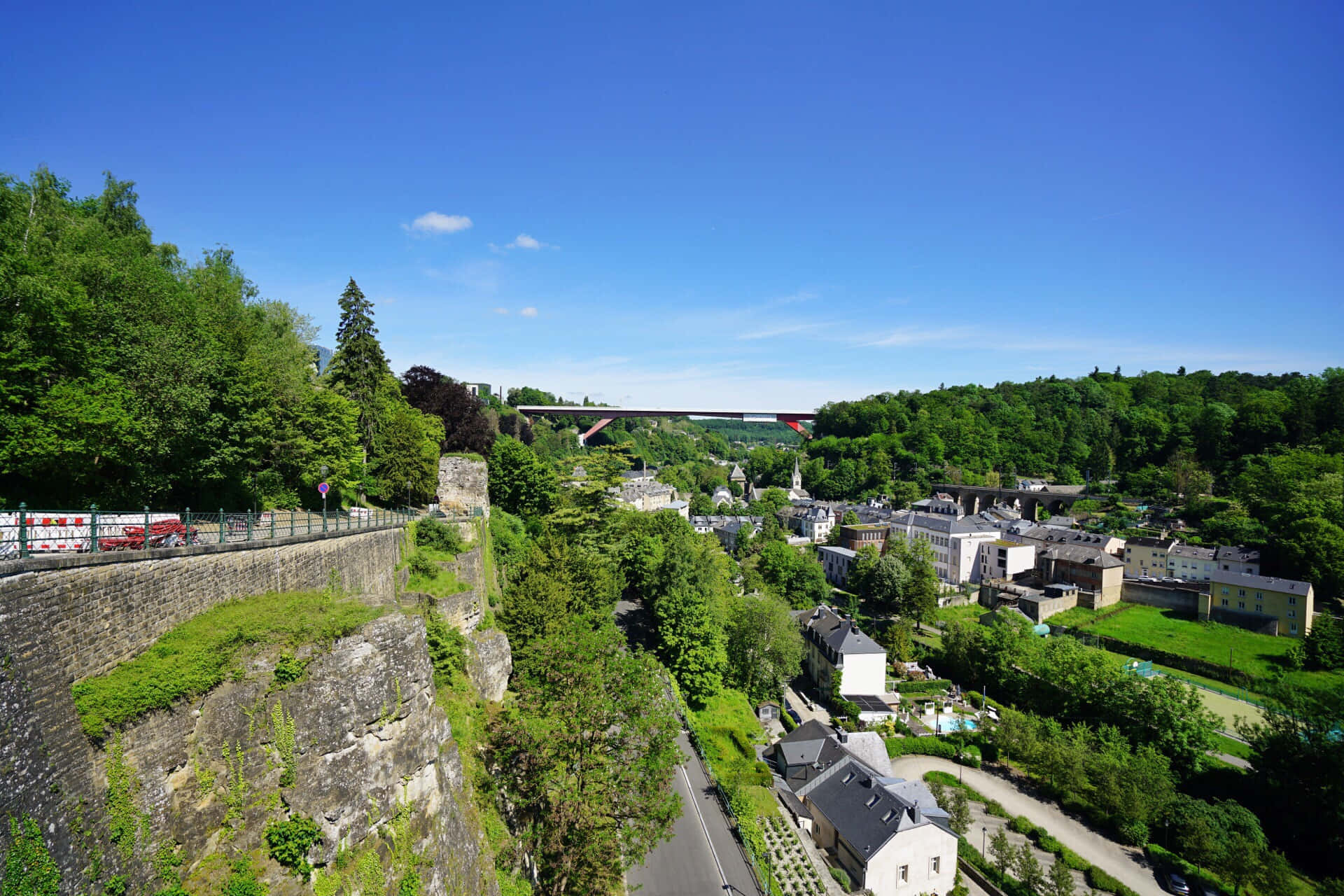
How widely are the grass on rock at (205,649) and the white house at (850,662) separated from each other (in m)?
31.5

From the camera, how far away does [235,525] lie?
471 inches

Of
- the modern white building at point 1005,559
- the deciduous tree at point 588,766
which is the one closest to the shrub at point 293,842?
the deciduous tree at point 588,766

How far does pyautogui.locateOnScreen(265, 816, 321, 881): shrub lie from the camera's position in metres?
8.87

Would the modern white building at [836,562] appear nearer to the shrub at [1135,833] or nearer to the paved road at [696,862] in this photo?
the shrub at [1135,833]

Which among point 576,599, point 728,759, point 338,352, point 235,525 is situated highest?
point 338,352

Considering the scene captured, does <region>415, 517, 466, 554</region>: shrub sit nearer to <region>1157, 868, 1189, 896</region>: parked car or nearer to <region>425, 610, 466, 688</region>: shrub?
<region>425, 610, 466, 688</region>: shrub

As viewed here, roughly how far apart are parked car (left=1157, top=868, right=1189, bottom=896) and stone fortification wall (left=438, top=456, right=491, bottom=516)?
3278cm

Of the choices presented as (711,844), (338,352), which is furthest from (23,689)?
(338,352)

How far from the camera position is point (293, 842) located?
8.98m

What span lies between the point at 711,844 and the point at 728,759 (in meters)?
5.92

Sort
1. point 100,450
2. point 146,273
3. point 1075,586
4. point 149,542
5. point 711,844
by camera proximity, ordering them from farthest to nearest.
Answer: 1. point 1075,586
2. point 711,844
3. point 146,273
4. point 100,450
5. point 149,542

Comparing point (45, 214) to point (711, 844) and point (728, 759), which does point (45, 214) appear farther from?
point (728, 759)

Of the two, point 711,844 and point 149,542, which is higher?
point 149,542

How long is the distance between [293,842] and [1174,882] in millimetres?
31579
